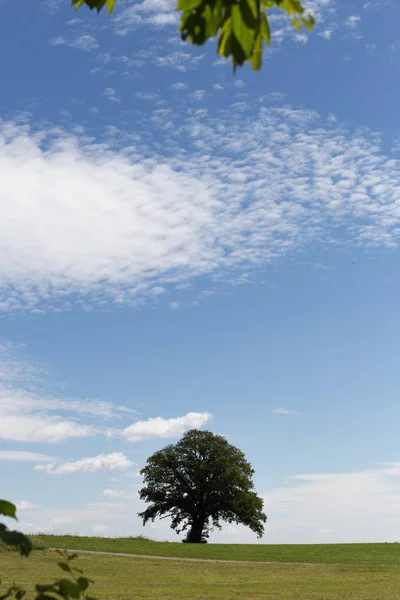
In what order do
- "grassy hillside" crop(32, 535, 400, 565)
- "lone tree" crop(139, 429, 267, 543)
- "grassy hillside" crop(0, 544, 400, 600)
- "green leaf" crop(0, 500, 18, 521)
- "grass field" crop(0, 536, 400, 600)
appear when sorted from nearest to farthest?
1. "green leaf" crop(0, 500, 18, 521)
2. "grassy hillside" crop(0, 544, 400, 600)
3. "grass field" crop(0, 536, 400, 600)
4. "grassy hillside" crop(32, 535, 400, 565)
5. "lone tree" crop(139, 429, 267, 543)

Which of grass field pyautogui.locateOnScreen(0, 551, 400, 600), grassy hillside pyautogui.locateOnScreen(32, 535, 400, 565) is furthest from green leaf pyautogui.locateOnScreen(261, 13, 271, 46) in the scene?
grassy hillside pyautogui.locateOnScreen(32, 535, 400, 565)

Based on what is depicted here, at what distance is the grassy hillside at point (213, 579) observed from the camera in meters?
16.0

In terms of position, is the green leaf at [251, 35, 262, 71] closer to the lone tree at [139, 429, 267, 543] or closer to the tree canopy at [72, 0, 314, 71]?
the tree canopy at [72, 0, 314, 71]

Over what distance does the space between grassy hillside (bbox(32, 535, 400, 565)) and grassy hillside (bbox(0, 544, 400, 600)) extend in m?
2.91

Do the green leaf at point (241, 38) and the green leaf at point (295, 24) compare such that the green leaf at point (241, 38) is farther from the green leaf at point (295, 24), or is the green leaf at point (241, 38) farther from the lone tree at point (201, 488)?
the lone tree at point (201, 488)

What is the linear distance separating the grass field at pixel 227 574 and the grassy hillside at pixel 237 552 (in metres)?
0.04

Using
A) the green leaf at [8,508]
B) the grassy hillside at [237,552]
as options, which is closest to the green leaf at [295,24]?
the green leaf at [8,508]

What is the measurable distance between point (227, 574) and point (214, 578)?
5.13 ft

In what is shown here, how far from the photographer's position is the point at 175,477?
158 ft

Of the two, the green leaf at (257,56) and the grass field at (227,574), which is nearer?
the green leaf at (257,56)

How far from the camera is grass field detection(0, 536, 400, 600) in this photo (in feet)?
53.4

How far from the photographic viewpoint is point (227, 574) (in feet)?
70.5

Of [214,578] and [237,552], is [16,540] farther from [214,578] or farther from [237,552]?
[237,552]

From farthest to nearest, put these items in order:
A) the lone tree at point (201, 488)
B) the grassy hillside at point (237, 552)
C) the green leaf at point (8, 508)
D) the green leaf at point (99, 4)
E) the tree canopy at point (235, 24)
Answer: the lone tree at point (201, 488) → the grassy hillside at point (237, 552) → the green leaf at point (99, 4) → the green leaf at point (8, 508) → the tree canopy at point (235, 24)
